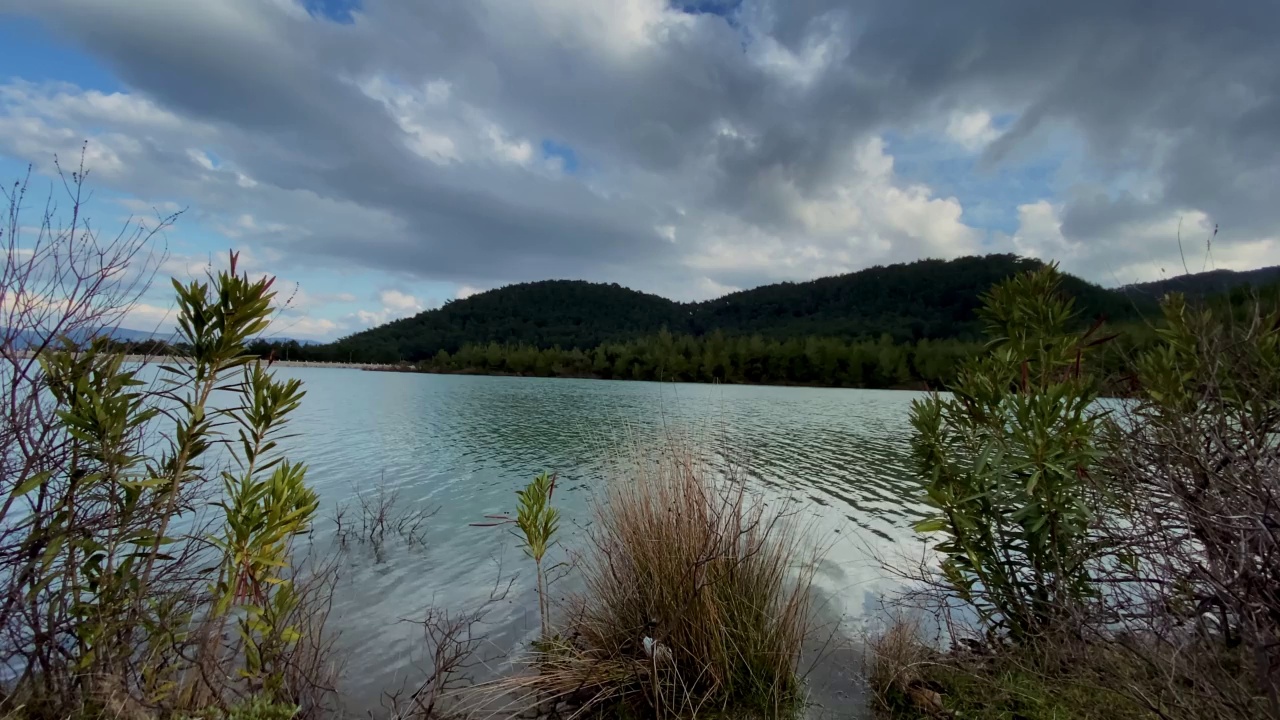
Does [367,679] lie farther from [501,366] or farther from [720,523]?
[501,366]

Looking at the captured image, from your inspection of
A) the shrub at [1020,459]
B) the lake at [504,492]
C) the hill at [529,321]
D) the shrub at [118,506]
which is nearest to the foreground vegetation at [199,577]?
the shrub at [118,506]

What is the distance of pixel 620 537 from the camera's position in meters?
4.30

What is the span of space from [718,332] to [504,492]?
250 feet

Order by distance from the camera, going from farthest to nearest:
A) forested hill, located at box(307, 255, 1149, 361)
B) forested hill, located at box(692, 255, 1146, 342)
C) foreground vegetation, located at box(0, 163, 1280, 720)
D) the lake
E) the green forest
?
forested hill, located at box(307, 255, 1149, 361) < forested hill, located at box(692, 255, 1146, 342) < the green forest < the lake < foreground vegetation, located at box(0, 163, 1280, 720)

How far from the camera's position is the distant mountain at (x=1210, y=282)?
286cm

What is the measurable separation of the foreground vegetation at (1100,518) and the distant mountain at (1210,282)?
0.39 ft

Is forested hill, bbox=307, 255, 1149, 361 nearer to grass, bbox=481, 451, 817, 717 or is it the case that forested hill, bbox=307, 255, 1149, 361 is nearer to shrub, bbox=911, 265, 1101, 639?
shrub, bbox=911, 265, 1101, 639

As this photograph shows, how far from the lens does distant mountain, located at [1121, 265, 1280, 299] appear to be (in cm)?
286

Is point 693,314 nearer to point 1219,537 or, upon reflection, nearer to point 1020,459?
point 1020,459

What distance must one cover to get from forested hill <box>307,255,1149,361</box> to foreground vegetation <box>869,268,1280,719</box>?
8127 centimetres

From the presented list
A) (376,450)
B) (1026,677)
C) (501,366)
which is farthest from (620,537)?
(501,366)

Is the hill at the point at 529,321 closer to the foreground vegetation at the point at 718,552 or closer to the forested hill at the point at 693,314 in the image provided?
the forested hill at the point at 693,314

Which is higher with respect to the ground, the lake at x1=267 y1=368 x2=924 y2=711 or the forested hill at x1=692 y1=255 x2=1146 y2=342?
the forested hill at x1=692 y1=255 x2=1146 y2=342

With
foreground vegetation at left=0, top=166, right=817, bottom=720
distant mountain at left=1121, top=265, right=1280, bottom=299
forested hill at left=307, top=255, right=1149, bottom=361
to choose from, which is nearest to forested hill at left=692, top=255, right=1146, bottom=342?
forested hill at left=307, top=255, right=1149, bottom=361
